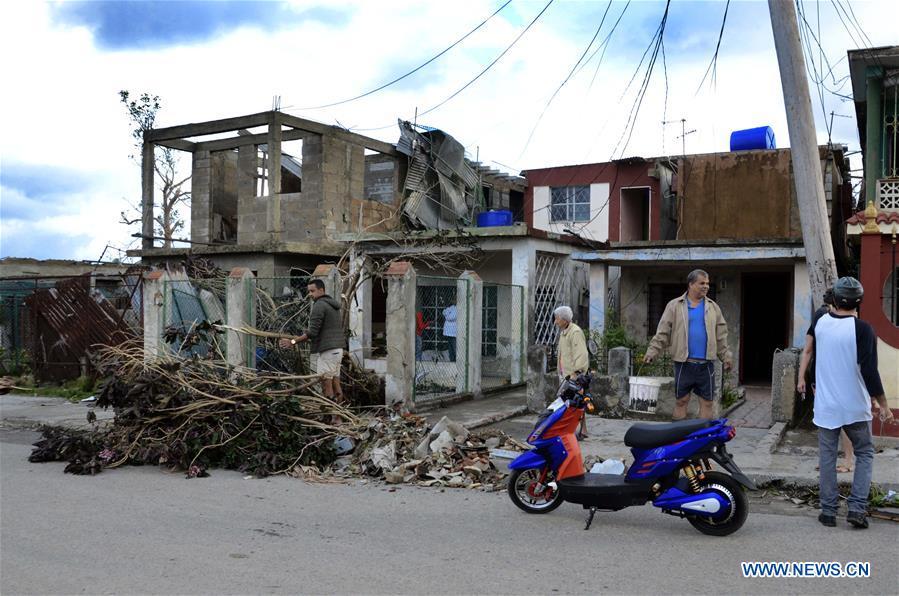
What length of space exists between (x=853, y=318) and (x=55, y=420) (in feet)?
36.0

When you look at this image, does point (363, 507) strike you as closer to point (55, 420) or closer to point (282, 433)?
point (282, 433)

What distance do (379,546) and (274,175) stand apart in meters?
13.8

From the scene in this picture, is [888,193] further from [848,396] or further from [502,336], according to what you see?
[502,336]

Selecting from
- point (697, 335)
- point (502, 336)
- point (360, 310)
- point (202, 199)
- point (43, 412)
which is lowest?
point (43, 412)

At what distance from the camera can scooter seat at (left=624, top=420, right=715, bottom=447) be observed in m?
5.52

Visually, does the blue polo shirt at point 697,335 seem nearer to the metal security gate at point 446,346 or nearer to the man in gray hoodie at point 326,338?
the man in gray hoodie at point 326,338

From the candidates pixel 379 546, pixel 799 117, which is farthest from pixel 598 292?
pixel 379 546

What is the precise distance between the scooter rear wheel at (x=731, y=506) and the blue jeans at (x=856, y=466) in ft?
2.55

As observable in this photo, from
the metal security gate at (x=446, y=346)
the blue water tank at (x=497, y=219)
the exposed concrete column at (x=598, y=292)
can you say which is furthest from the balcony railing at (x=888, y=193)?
the blue water tank at (x=497, y=219)

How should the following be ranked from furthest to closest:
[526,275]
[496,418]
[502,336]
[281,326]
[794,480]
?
1. [502,336]
2. [526,275]
3. [281,326]
4. [496,418]
5. [794,480]

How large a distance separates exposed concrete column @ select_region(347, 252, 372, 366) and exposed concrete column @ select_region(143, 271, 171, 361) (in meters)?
3.50

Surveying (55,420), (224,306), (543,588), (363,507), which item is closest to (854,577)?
(543,588)

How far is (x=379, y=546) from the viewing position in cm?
534

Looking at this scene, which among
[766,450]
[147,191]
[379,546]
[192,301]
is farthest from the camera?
[147,191]
